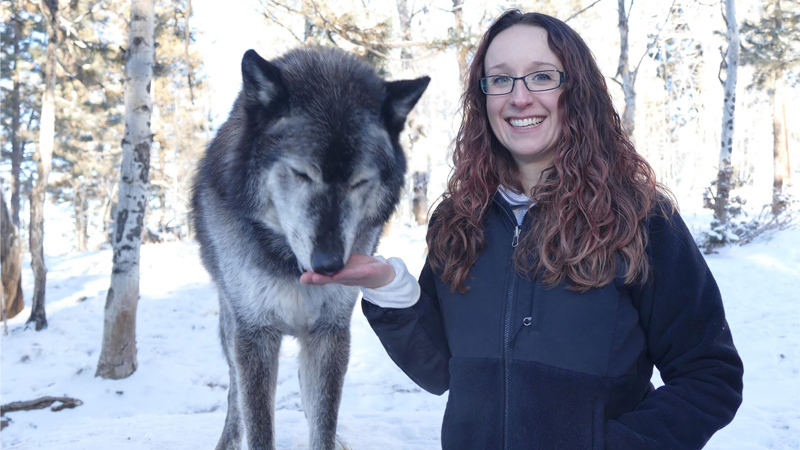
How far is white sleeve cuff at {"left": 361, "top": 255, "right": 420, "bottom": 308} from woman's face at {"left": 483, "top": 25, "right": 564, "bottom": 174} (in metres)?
0.63

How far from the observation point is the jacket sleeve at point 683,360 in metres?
1.62

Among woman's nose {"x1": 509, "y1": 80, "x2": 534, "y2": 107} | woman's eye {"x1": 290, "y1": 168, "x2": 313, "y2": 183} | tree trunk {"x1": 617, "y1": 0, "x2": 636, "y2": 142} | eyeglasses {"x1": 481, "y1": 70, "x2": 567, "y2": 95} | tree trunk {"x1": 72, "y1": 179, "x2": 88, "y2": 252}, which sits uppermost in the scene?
tree trunk {"x1": 617, "y1": 0, "x2": 636, "y2": 142}

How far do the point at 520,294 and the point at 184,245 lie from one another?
16820mm

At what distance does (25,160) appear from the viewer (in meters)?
26.2

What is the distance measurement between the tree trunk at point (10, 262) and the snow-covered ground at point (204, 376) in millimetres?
451

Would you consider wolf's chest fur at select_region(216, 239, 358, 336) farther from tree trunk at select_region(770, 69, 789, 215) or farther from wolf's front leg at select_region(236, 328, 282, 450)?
tree trunk at select_region(770, 69, 789, 215)

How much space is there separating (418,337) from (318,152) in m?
0.85

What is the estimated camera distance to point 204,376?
739 centimetres

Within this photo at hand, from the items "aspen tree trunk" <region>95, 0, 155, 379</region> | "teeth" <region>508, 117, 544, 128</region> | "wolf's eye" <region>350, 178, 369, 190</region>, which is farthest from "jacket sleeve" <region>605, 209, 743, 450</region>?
"aspen tree trunk" <region>95, 0, 155, 379</region>

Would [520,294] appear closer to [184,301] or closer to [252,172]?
[252,172]

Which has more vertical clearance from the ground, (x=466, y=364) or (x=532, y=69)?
(x=532, y=69)

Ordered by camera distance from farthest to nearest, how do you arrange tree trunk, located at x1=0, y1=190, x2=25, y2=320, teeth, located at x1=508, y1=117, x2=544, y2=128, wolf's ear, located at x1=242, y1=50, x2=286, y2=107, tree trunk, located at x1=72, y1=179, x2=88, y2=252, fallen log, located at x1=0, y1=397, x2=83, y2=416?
tree trunk, located at x1=72, y1=179, x2=88, y2=252, tree trunk, located at x1=0, y1=190, x2=25, y2=320, fallen log, located at x1=0, y1=397, x2=83, y2=416, wolf's ear, located at x1=242, y1=50, x2=286, y2=107, teeth, located at x1=508, y1=117, x2=544, y2=128

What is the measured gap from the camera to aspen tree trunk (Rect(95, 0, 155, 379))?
662 cm

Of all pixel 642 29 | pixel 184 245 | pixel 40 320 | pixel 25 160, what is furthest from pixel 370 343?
pixel 25 160
